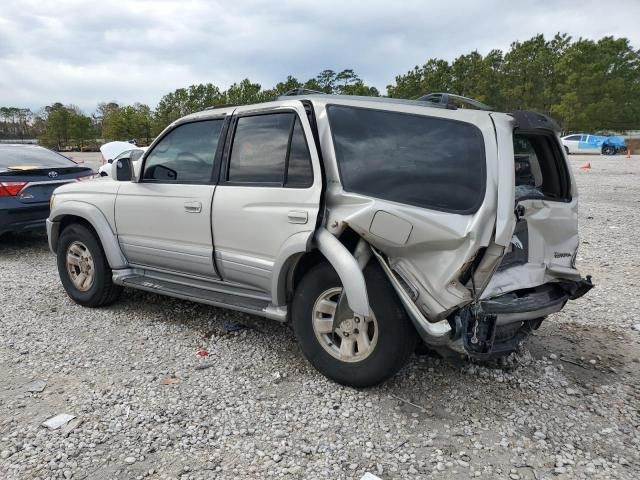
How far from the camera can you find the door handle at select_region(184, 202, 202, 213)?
12.2 ft

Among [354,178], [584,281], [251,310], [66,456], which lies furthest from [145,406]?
[584,281]

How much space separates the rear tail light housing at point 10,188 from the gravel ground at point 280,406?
291 centimetres

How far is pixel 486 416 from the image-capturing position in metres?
2.90

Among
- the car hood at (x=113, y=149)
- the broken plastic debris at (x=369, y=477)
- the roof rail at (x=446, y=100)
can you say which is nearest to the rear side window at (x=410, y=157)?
the roof rail at (x=446, y=100)

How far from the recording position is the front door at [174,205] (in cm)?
377

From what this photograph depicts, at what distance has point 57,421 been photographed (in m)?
2.83

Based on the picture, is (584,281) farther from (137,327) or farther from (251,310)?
(137,327)

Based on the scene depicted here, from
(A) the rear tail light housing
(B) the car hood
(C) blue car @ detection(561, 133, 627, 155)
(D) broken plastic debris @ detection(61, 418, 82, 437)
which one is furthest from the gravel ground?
(C) blue car @ detection(561, 133, 627, 155)

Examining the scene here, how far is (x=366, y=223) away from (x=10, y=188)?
19.4 feet

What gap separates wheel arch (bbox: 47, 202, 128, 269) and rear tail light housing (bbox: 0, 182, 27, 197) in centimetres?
241

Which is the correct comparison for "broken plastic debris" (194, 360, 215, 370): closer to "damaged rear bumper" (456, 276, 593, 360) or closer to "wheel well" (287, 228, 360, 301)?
"wheel well" (287, 228, 360, 301)

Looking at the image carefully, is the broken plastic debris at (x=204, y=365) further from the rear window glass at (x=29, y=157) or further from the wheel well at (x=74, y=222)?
the rear window glass at (x=29, y=157)

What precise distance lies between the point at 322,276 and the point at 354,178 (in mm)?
667

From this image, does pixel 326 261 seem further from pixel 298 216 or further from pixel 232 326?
pixel 232 326
